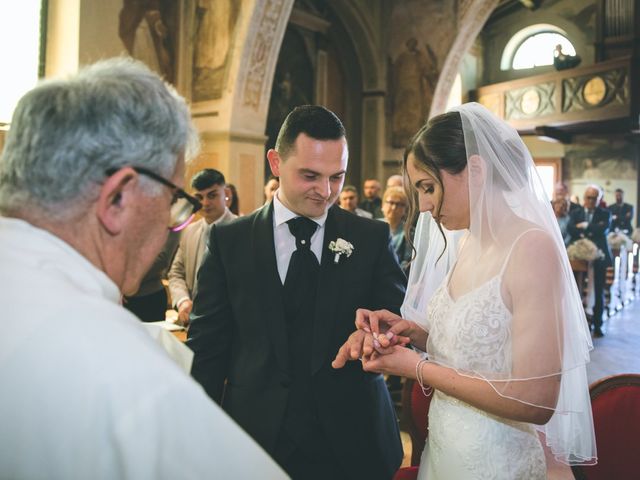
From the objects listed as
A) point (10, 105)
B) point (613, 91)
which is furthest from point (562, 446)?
point (613, 91)

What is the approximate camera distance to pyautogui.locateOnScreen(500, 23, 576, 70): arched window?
17797mm

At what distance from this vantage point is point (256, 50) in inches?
300

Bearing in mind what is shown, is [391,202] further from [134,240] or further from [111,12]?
[134,240]

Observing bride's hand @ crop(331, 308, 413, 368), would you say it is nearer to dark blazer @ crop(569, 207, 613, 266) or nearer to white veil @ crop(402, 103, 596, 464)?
white veil @ crop(402, 103, 596, 464)

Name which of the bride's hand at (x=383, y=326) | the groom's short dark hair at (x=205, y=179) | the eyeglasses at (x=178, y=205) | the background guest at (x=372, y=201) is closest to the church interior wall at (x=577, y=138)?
the background guest at (x=372, y=201)

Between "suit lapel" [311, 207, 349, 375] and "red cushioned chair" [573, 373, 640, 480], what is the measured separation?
3.12ft

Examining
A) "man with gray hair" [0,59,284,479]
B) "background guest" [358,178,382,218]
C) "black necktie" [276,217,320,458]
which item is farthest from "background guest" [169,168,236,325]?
"background guest" [358,178,382,218]

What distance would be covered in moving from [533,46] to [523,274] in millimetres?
18907

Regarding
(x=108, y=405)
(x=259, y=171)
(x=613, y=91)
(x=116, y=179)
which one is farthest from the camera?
(x=613, y=91)

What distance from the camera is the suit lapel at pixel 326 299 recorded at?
1.99 m

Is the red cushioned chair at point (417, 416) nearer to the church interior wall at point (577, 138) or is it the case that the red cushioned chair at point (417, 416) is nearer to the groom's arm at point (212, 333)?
the groom's arm at point (212, 333)

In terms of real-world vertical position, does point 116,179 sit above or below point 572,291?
above

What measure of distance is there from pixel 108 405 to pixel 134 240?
405mm

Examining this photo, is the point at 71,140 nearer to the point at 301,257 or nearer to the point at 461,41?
the point at 301,257
